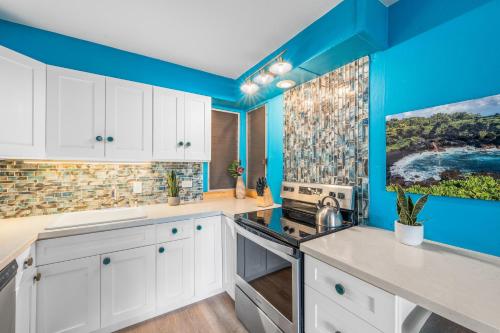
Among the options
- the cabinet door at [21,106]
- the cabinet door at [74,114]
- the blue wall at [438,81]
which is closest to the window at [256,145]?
the blue wall at [438,81]

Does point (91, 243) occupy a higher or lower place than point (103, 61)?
lower

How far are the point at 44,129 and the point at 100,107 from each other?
420 millimetres

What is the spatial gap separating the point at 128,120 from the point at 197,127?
66cm

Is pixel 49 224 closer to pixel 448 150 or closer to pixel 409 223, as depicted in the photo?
pixel 409 223

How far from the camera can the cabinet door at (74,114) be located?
1655mm

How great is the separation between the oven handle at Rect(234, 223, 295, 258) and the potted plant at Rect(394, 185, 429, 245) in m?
0.63

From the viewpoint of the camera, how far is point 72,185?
6.33ft

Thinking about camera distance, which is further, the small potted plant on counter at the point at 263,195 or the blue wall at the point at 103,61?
the small potted plant on counter at the point at 263,195

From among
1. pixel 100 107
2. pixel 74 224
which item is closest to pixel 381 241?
pixel 74 224

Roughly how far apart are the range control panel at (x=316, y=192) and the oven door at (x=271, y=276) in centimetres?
62

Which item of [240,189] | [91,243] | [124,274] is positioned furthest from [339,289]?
[240,189]

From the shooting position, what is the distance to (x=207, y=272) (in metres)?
2.03

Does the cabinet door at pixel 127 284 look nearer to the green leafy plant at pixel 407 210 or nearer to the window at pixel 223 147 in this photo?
the window at pixel 223 147

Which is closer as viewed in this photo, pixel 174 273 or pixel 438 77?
pixel 438 77
